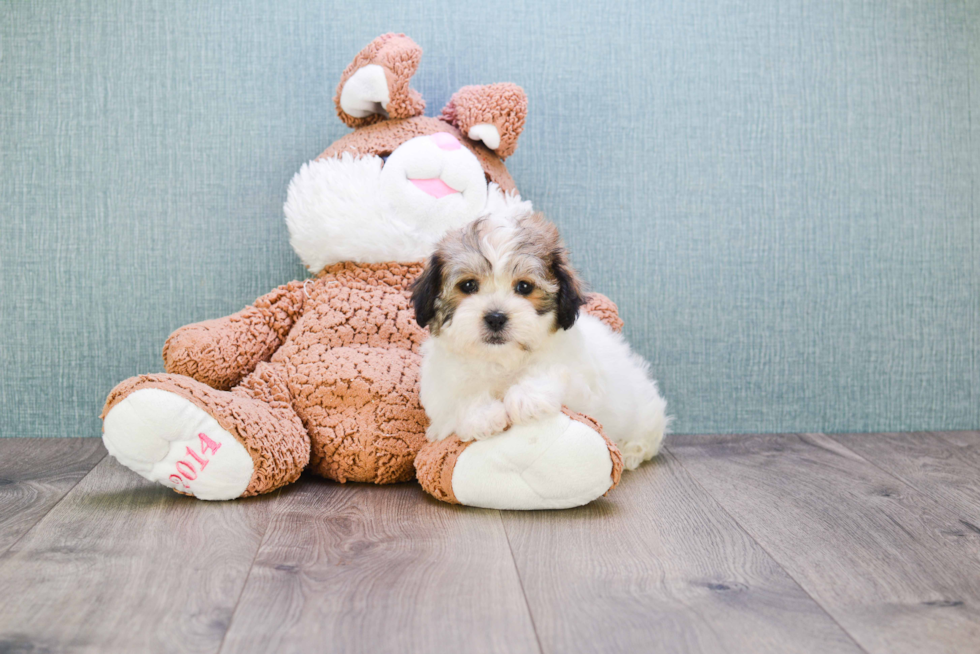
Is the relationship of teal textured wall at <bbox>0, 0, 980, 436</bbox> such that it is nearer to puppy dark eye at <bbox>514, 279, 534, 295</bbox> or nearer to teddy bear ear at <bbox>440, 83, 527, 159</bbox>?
teddy bear ear at <bbox>440, 83, 527, 159</bbox>

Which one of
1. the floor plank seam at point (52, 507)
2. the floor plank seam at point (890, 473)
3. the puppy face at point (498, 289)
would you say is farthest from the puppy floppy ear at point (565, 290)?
the floor plank seam at point (52, 507)

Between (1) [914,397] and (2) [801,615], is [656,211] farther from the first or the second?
(2) [801,615]

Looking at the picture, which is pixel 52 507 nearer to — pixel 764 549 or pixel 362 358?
pixel 362 358

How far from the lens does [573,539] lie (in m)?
1.51

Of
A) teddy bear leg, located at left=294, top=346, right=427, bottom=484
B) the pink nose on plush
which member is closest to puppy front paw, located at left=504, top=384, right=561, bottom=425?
teddy bear leg, located at left=294, top=346, right=427, bottom=484

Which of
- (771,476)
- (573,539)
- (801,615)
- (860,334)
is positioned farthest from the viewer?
(860,334)

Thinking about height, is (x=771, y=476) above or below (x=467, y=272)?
below

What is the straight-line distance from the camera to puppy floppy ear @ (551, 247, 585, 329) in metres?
1.62

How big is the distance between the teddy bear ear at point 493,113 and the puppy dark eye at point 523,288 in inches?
25.4

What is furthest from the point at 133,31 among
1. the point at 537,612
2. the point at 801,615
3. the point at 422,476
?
the point at 801,615

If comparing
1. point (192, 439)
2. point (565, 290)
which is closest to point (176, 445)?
point (192, 439)

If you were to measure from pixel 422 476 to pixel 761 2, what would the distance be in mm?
1773

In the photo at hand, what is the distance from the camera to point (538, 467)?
161 cm

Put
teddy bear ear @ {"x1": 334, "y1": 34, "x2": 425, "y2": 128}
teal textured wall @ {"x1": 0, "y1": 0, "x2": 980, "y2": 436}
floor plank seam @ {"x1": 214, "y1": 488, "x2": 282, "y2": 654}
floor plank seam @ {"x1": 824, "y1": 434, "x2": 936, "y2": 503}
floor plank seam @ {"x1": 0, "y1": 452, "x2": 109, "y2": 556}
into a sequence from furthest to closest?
teal textured wall @ {"x1": 0, "y1": 0, "x2": 980, "y2": 436}
teddy bear ear @ {"x1": 334, "y1": 34, "x2": 425, "y2": 128}
floor plank seam @ {"x1": 824, "y1": 434, "x2": 936, "y2": 503}
floor plank seam @ {"x1": 0, "y1": 452, "x2": 109, "y2": 556}
floor plank seam @ {"x1": 214, "y1": 488, "x2": 282, "y2": 654}
